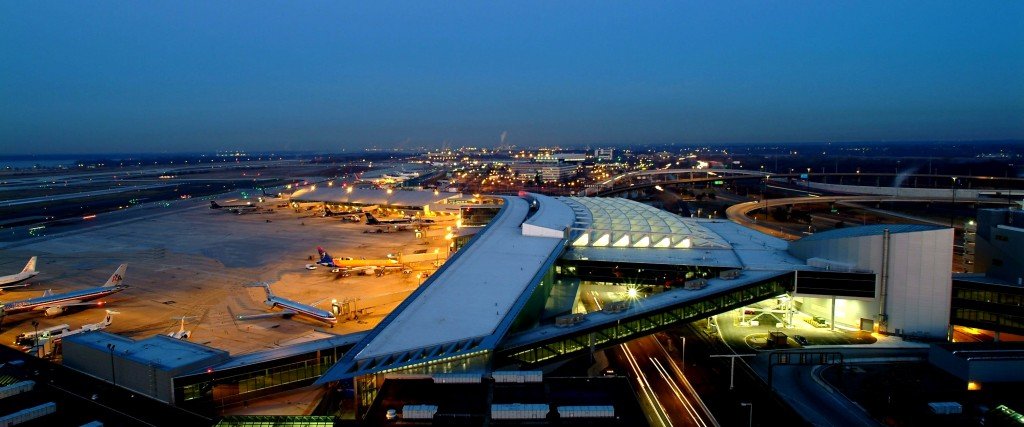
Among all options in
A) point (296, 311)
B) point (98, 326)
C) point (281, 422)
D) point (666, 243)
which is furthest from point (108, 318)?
point (666, 243)

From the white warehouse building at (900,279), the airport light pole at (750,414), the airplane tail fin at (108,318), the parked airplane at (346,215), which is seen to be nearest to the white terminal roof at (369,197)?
the parked airplane at (346,215)

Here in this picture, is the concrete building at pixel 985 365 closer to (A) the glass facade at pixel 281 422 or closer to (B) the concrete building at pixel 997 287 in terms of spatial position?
(B) the concrete building at pixel 997 287

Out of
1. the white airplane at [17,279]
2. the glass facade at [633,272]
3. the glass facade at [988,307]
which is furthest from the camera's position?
the white airplane at [17,279]

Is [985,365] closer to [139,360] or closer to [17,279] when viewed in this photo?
[139,360]

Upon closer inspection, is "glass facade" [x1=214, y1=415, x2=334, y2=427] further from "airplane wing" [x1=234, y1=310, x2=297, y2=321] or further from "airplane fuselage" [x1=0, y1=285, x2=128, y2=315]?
"airplane fuselage" [x1=0, y1=285, x2=128, y2=315]

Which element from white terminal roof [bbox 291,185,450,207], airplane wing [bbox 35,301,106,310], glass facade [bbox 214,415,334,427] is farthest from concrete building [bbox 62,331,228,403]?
white terminal roof [bbox 291,185,450,207]
